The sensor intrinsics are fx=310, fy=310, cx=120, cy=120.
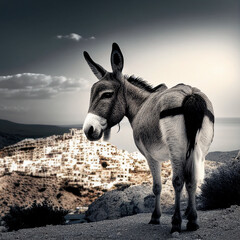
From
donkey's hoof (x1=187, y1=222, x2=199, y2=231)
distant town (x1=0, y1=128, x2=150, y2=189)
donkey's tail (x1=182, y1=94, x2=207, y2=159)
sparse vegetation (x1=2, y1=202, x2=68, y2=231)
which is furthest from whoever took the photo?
distant town (x1=0, y1=128, x2=150, y2=189)

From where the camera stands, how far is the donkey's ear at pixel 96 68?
17.3ft

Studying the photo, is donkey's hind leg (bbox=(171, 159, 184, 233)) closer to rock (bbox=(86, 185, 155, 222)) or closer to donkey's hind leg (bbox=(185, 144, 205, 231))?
donkey's hind leg (bbox=(185, 144, 205, 231))

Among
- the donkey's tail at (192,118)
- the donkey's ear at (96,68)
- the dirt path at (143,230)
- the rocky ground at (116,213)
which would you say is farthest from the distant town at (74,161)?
the donkey's tail at (192,118)

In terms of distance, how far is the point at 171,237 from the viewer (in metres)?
4.19

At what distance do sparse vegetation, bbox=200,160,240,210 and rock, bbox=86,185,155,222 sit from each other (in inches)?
49.7

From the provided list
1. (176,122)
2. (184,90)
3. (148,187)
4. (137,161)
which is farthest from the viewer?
(137,161)

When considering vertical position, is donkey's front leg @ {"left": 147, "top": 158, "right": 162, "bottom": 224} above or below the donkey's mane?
below

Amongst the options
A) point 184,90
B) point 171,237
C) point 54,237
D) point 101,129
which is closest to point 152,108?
point 184,90

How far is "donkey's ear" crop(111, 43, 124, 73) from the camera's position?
16.2 feet

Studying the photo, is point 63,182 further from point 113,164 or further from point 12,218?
point 12,218

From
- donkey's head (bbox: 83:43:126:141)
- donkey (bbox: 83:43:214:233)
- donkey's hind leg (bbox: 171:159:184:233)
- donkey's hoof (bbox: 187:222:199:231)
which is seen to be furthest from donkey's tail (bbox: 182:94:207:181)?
donkey's head (bbox: 83:43:126:141)

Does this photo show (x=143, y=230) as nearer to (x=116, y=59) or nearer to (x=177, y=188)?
(x=177, y=188)

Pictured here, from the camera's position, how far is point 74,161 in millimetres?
9250

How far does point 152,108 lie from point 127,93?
0.78m
